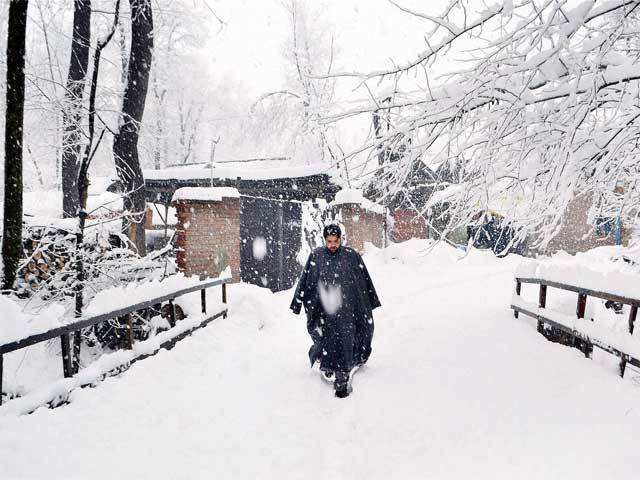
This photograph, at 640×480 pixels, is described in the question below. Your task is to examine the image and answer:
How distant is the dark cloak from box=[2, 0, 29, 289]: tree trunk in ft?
9.35

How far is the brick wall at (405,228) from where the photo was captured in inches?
885

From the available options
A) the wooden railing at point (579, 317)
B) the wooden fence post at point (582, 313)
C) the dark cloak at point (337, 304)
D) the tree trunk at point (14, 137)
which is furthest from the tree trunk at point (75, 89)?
the wooden fence post at point (582, 313)

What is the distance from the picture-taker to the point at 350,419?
3764 millimetres

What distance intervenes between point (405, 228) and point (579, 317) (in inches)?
701

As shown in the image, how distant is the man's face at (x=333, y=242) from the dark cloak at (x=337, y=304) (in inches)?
2.6

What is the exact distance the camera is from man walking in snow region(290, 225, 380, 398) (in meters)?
4.72

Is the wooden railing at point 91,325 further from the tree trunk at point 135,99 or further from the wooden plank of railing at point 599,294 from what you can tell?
the wooden plank of railing at point 599,294

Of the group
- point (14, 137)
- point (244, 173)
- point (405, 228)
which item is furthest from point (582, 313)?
point (405, 228)

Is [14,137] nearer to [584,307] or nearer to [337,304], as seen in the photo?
[337,304]

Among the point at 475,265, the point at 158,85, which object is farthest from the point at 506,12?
the point at 158,85

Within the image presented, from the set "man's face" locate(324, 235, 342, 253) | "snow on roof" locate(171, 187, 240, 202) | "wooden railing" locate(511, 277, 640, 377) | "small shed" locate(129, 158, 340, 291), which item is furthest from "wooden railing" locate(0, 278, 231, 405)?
"small shed" locate(129, 158, 340, 291)

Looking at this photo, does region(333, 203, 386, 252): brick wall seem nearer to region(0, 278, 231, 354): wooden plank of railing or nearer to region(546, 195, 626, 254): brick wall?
region(0, 278, 231, 354): wooden plank of railing

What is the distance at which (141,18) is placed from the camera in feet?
25.7

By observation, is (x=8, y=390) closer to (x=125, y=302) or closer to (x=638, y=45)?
(x=125, y=302)
